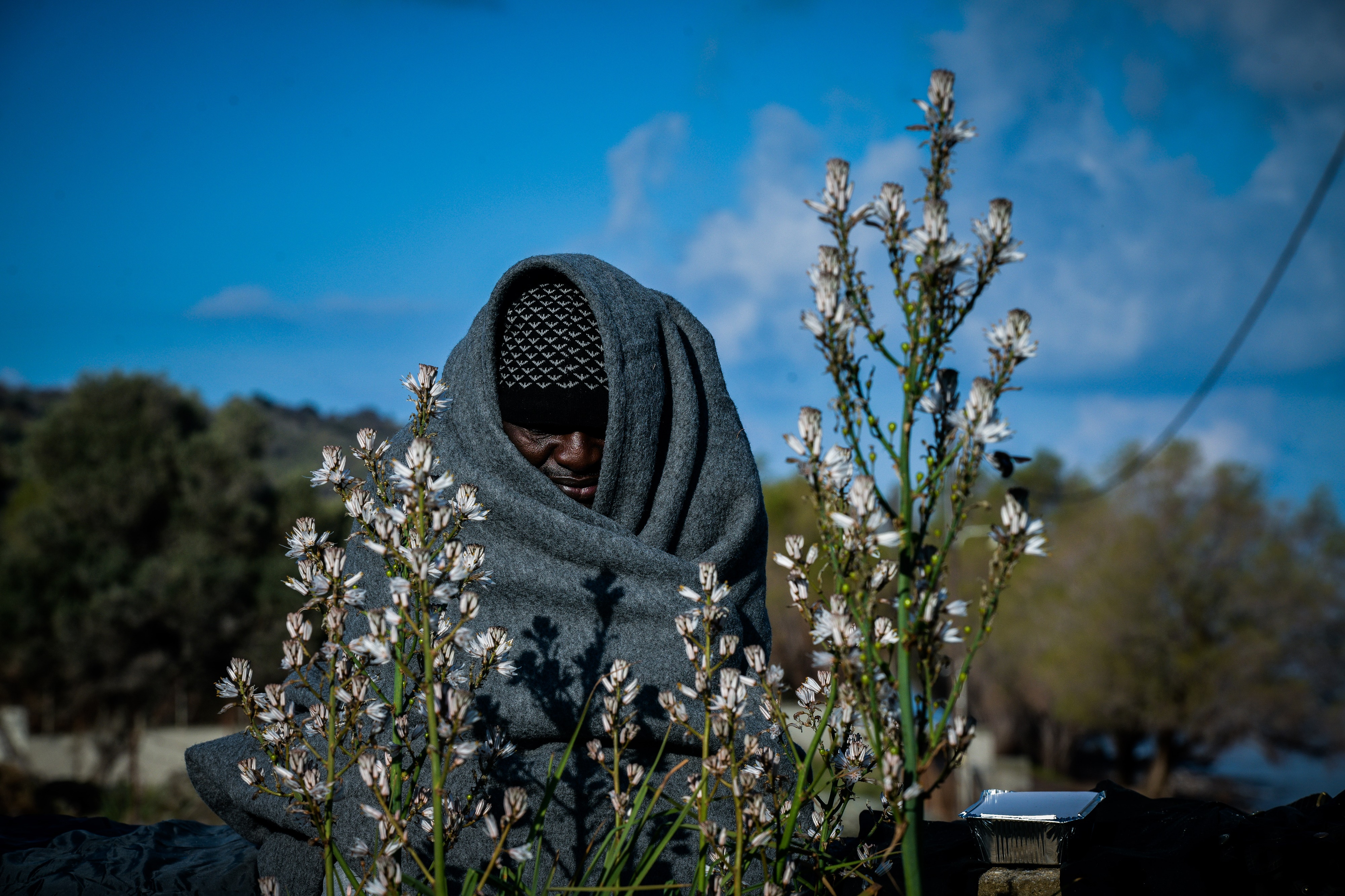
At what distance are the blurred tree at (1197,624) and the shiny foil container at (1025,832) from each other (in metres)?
25.6

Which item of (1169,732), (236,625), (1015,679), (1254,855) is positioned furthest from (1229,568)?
(1254,855)

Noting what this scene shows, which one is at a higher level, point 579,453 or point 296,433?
point 296,433

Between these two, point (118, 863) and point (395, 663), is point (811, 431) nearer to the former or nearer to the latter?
point (395, 663)

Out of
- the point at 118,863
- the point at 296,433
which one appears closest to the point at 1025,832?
the point at 118,863

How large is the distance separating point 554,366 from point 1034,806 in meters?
1.53

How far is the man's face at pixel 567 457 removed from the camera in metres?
2.47

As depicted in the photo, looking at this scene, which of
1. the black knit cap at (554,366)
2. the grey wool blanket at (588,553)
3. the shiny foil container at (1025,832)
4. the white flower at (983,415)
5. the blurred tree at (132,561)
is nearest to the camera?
the white flower at (983,415)

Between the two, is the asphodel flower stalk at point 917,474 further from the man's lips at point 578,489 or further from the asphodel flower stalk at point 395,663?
the man's lips at point 578,489

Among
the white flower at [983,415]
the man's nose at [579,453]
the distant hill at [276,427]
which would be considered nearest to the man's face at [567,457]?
the man's nose at [579,453]

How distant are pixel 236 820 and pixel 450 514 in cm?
161

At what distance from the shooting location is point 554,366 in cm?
246

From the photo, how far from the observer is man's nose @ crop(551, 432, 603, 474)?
8.10 feet

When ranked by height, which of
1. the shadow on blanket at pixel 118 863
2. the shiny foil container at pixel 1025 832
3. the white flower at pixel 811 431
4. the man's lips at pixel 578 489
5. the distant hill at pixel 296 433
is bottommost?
the shadow on blanket at pixel 118 863

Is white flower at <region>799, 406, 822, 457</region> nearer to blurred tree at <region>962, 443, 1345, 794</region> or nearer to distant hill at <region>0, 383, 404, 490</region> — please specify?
distant hill at <region>0, 383, 404, 490</region>
